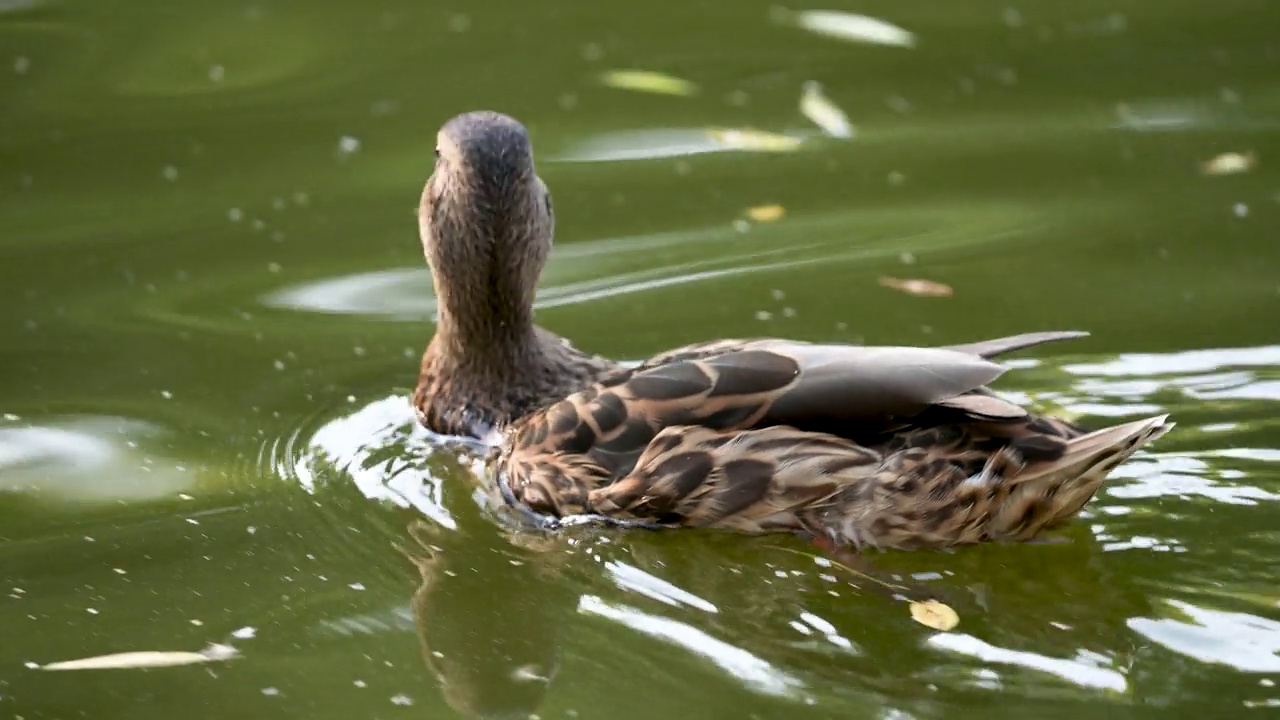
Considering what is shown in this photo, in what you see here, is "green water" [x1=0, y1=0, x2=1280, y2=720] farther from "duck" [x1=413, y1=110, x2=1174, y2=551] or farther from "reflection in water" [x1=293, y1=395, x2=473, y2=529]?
"duck" [x1=413, y1=110, x2=1174, y2=551]

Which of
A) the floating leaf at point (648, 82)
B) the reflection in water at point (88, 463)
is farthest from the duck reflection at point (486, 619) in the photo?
the floating leaf at point (648, 82)

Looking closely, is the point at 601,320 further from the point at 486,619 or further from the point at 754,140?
the point at 486,619

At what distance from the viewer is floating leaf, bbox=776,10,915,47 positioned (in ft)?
35.4

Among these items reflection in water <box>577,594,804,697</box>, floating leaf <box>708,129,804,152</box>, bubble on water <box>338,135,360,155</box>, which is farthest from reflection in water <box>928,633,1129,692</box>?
bubble on water <box>338,135,360,155</box>

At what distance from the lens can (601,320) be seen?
8.00 metres

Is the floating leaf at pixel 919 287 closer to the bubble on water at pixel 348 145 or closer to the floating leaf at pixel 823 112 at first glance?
the floating leaf at pixel 823 112

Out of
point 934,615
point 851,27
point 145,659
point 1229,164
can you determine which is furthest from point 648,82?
point 145,659

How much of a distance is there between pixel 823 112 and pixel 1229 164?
2.04 meters

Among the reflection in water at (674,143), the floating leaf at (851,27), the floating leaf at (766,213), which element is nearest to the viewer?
the floating leaf at (766,213)

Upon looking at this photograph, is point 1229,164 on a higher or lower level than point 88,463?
higher

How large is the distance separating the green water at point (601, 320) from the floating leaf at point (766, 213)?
0.07m

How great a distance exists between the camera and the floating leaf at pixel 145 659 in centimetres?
550

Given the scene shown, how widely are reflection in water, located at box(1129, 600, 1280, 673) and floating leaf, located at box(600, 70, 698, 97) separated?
5283 mm

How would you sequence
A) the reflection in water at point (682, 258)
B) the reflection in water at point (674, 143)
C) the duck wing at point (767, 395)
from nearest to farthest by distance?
the duck wing at point (767, 395)
the reflection in water at point (682, 258)
the reflection in water at point (674, 143)
